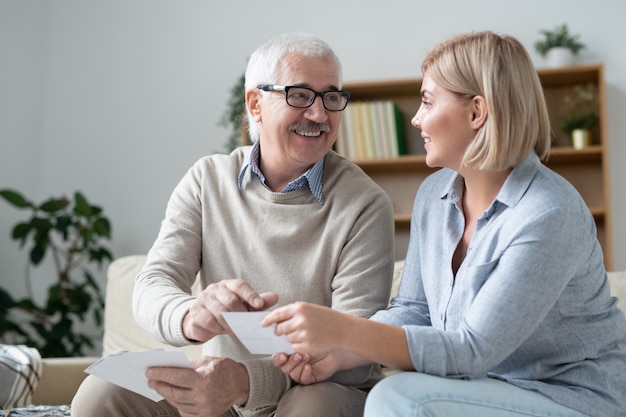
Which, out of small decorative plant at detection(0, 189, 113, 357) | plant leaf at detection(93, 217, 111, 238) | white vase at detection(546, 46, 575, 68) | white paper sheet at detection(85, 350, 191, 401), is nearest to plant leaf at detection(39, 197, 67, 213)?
small decorative plant at detection(0, 189, 113, 357)

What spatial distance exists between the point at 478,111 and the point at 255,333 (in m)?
0.58

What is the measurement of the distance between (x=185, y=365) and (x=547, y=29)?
3.13m

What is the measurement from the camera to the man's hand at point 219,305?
1.47 metres

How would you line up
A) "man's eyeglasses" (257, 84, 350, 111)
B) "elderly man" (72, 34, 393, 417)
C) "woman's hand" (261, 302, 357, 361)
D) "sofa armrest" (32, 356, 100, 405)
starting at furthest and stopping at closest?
"sofa armrest" (32, 356, 100, 405) < "man's eyeglasses" (257, 84, 350, 111) < "elderly man" (72, 34, 393, 417) < "woman's hand" (261, 302, 357, 361)

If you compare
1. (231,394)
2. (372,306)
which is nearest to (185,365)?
(231,394)

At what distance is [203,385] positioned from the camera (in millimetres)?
1480

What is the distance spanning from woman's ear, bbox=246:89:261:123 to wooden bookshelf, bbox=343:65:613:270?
1.92 metres

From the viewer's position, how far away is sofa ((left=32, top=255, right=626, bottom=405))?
91.8 inches

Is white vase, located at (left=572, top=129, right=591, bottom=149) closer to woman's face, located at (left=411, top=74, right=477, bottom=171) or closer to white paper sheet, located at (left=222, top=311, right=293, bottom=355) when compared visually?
woman's face, located at (left=411, top=74, right=477, bottom=171)

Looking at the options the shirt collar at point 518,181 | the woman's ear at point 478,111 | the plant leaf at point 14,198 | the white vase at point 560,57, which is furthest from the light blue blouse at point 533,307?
the plant leaf at point 14,198

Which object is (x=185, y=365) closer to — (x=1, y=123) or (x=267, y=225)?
(x=267, y=225)

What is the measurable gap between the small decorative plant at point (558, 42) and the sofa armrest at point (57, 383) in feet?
8.80

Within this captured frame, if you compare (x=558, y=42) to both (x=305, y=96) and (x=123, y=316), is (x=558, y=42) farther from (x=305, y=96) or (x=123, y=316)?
(x=123, y=316)

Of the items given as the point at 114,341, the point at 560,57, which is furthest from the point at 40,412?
the point at 560,57
